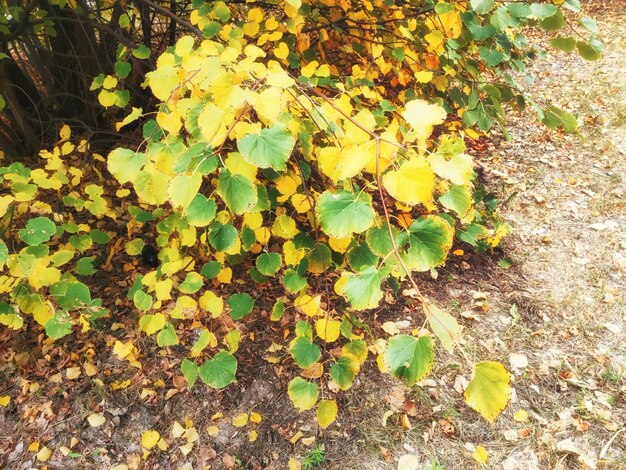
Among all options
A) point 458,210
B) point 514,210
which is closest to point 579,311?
point 514,210

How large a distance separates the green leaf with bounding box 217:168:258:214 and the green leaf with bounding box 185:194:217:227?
0.07 metres

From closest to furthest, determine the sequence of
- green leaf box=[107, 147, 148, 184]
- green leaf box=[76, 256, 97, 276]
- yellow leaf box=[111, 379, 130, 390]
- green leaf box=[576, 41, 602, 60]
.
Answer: green leaf box=[107, 147, 148, 184] < green leaf box=[576, 41, 602, 60] < green leaf box=[76, 256, 97, 276] < yellow leaf box=[111, 379, 130, 390]

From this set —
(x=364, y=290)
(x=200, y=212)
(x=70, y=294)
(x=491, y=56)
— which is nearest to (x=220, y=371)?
(x=70, y=294)

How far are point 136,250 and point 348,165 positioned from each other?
169 cm

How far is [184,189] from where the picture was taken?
911mm

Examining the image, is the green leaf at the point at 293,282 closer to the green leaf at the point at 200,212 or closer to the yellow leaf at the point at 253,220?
the yellow leaf at the point at 253,220

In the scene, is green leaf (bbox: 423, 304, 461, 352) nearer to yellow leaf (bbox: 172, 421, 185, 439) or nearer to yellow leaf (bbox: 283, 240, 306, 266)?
yellow leaf (bbox: 283, 240, 306, 266)

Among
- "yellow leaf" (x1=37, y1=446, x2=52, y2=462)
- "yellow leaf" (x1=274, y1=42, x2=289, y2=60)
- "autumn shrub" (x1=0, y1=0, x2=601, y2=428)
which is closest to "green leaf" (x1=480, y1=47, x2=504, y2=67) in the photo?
"autumn shrub" (x1=0, y1=0, x2=601, y2=428)

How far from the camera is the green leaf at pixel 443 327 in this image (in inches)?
30.0

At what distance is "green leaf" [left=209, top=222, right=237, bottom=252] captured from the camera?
44.1 inches

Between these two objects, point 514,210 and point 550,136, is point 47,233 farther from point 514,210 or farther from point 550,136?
point 550,136

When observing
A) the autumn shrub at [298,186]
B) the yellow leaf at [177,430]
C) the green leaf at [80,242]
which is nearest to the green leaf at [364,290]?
the autumn shrub at [298,186]

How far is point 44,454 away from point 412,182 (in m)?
2.35

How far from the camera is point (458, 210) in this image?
3.22 ft
